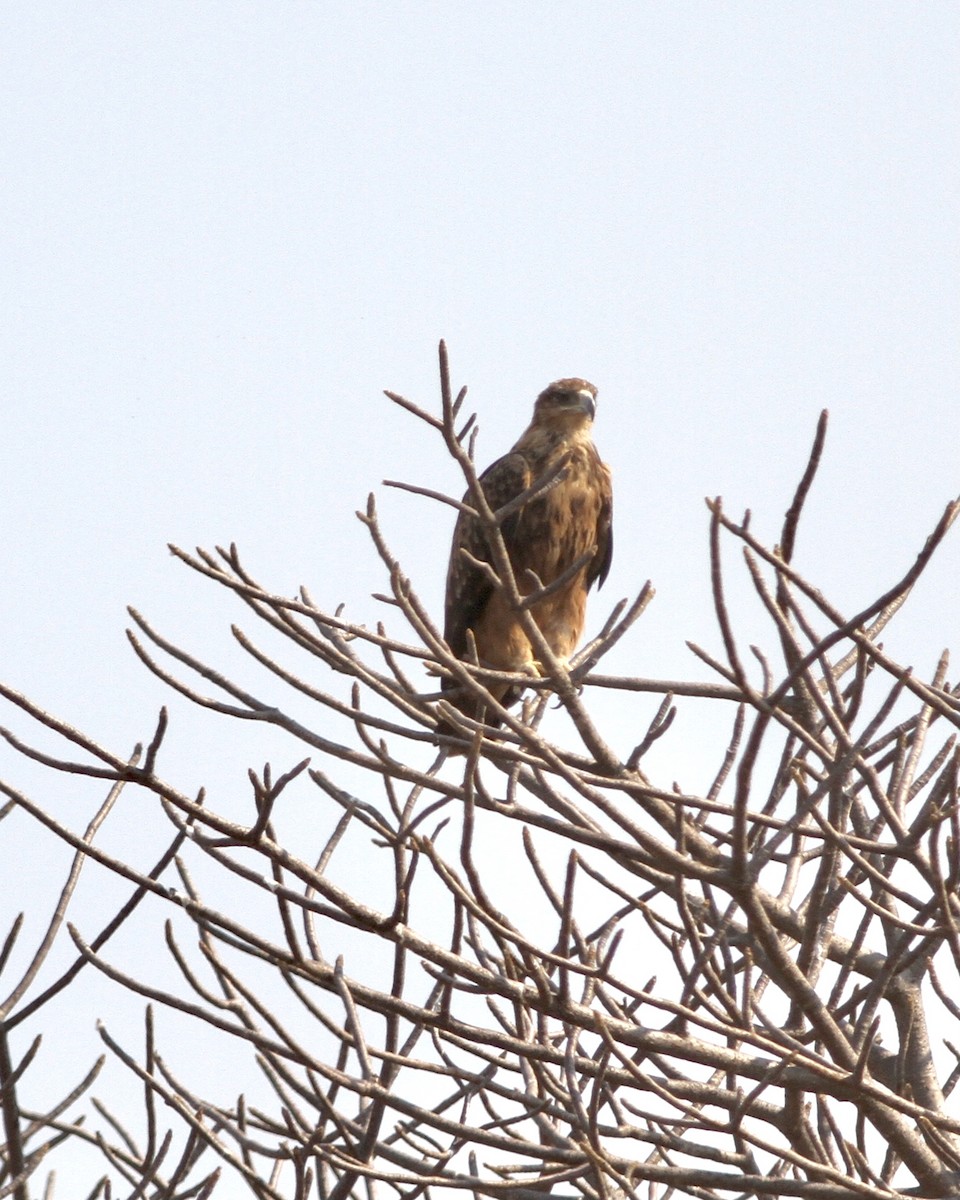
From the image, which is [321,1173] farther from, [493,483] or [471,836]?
[493,483]

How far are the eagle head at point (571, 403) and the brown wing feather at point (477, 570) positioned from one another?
32cm

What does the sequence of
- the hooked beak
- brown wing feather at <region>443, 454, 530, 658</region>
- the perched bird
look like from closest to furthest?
the perched bird < brown wing feather at <region>443, 454, 530, 658</region> < the hooked beak

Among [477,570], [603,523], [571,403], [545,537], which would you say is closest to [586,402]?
[571,403]

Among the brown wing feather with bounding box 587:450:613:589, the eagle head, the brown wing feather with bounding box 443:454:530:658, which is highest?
the eagle head

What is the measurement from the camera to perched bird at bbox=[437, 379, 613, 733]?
7.18 meters

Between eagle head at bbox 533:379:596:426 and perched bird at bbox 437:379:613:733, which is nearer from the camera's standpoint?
perched bird at bbox 437:379:613:733

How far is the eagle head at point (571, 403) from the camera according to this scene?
7.63m

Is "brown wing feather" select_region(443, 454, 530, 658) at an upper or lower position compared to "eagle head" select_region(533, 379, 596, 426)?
lower

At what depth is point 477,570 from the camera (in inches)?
289

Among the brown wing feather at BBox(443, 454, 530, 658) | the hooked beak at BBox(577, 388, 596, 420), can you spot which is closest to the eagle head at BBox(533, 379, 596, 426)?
the hooked beak at BBox(577, 388, 596, 420)

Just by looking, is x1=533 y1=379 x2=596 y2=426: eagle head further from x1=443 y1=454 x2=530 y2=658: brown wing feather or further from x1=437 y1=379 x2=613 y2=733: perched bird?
x1=443 y1=454 x2=530 y2=658: brown wing feather

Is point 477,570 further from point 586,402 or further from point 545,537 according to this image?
point 586,402

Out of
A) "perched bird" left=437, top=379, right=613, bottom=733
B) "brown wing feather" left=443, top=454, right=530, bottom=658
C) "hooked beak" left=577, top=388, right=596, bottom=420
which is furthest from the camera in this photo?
"hooked beak" left=577, top=388, right=596, bottom=420

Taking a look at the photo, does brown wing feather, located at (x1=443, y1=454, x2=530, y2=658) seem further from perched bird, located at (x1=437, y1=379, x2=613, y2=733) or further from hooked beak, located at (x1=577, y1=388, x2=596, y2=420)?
hooked beak, located at (x1=577, y1=388, x2=596, y2=420)
